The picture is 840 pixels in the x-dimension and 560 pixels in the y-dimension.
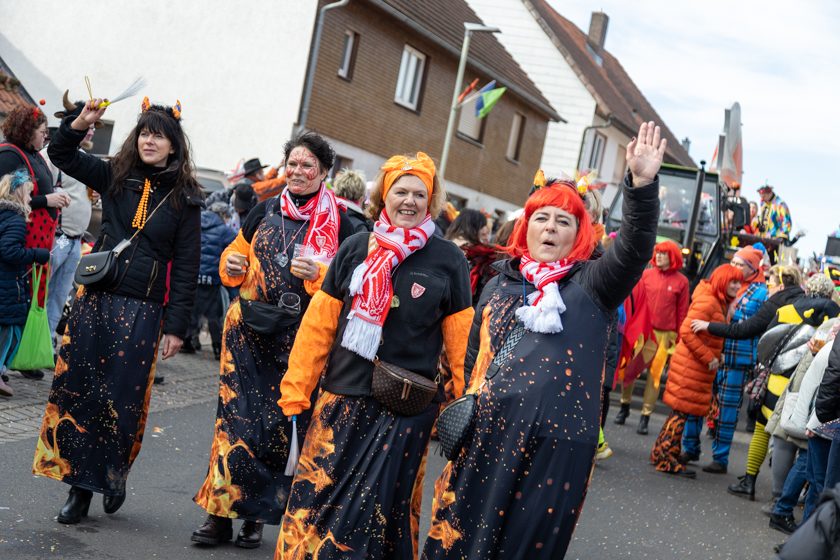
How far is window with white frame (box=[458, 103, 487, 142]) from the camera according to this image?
94.6ft

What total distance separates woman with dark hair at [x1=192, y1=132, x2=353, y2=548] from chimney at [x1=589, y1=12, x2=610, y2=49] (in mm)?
46474

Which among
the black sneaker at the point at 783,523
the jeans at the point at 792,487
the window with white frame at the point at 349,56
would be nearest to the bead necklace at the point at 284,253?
the jeans at the point at 792,487

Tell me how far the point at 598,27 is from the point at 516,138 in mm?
20419

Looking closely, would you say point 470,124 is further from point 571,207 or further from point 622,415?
point 571,207

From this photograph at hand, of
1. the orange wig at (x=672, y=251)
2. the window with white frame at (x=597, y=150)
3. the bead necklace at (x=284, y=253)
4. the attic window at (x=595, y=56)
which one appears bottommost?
the bead necklace at (x=284, y=253)

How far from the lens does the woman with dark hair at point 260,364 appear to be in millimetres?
5367

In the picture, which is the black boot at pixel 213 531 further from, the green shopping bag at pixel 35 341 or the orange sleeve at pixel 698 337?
the orange sleeve at pixel 698 337

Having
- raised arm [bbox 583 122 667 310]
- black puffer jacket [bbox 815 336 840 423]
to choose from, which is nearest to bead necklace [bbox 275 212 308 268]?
raised arm [bbox 583 122 667 310]

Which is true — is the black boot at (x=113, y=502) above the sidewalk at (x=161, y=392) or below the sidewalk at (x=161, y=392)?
above

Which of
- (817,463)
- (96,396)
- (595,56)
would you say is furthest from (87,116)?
(595,56)

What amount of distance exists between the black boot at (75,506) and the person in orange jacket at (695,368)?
5.93m

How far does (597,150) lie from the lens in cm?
3941

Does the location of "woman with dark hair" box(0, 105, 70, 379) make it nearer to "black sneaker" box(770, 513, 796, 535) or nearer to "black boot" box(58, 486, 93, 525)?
"black boot" box(58, 486, 93, 525)

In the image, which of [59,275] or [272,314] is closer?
[272,314]
